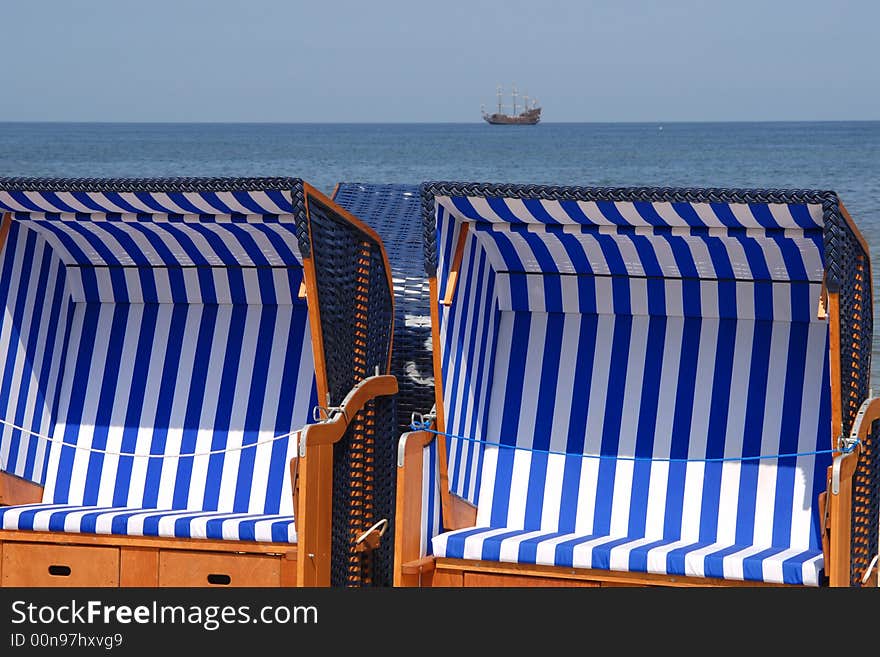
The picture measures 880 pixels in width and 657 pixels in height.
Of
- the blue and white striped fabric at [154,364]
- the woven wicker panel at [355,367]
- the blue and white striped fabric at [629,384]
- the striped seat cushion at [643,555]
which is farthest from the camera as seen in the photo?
the blue and white striped fabric at [154,364]

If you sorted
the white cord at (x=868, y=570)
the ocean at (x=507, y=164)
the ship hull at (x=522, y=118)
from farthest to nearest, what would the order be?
the ship hull at (x=522, y=118) → the ocean at (x=507, y=164) → the white cord at (x=868, y=570)

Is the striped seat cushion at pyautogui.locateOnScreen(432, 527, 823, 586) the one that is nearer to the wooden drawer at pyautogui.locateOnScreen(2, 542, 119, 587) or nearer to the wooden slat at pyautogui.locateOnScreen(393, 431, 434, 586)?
the wooden slat at pyautogui.locateOnScreen(393, 431, 434, 586)

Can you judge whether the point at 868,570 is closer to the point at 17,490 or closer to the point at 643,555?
the point at 643,555

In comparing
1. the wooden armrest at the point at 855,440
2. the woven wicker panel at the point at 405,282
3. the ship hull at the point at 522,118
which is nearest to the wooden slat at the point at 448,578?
the woven wicker panel at the point at 405,282

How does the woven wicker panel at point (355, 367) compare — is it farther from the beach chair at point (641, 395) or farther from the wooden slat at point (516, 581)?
the wooden slat at point (516, 581)

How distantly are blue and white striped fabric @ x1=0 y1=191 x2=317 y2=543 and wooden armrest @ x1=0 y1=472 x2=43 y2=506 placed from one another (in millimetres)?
45

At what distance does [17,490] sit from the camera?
270 inches

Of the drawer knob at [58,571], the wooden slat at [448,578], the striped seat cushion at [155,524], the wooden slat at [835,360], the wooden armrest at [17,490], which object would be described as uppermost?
the wooden slat at [835,360]

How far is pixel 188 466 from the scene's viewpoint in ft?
23.2

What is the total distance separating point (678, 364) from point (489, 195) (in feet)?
4.90

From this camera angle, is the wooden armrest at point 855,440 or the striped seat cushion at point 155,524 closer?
the wooden armrest at point 855,440

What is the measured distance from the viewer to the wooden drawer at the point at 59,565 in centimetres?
621

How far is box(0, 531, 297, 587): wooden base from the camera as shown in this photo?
Result: 604 cm
